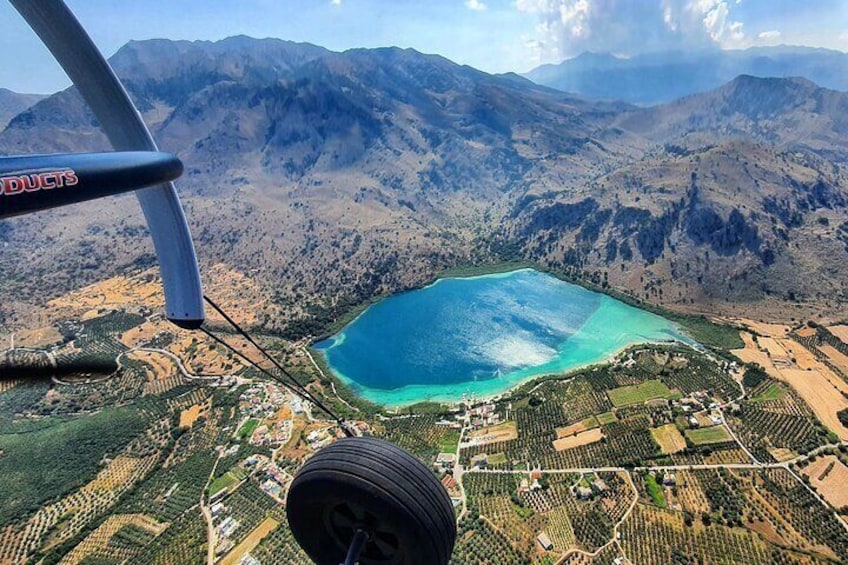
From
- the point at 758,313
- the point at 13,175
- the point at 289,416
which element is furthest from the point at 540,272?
the point at 13,175

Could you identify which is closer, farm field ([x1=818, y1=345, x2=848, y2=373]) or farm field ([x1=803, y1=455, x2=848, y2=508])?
farm field ([x1=803, y1=455, x2=848, y2=508])

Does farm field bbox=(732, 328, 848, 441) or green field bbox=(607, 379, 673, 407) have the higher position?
farm field bbox=(732, 328, 848, 441)

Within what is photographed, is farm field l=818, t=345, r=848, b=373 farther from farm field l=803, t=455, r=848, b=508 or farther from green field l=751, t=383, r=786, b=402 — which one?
farm field l=803, t=455, r=848, b=508

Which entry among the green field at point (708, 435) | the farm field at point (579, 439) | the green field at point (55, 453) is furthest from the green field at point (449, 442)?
the green field at point (55, 453)

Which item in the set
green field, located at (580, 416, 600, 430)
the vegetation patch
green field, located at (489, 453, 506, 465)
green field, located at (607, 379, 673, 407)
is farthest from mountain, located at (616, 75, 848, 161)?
green field, located at (489, 453, 506, 465)

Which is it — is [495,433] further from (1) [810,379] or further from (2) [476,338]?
(1) [810,379]

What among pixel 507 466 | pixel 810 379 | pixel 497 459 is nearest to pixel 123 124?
pixel 507 466

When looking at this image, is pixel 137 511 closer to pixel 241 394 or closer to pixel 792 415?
pixel 241 394
